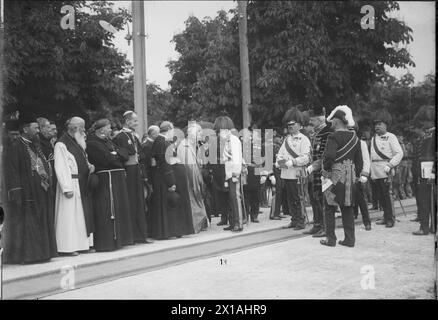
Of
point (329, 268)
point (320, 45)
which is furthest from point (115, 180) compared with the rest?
point (320, 45)

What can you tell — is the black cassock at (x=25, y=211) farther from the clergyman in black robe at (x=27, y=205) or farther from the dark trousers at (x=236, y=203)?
the dark trousers at (x=236, y=203)

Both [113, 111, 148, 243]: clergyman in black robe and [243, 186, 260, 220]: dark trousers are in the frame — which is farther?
[243, 186, 260, 220]: dark trousers

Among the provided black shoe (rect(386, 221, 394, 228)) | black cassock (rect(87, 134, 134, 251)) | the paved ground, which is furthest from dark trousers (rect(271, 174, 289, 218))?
black cassock (rect(87, 134, 134, 251))

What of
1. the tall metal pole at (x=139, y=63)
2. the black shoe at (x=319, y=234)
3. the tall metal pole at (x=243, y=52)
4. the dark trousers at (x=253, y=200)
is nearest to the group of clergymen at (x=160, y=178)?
the black shoe at (x=319, y=234)

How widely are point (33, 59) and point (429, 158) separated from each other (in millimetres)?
5017

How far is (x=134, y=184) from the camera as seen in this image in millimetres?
6820

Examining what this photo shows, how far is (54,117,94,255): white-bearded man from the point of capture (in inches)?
242

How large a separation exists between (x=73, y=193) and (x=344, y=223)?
10.6 ft

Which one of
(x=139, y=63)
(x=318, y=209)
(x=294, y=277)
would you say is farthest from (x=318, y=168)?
(x=139, y=63)

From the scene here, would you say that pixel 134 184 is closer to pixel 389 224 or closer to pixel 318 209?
pixel 318 209

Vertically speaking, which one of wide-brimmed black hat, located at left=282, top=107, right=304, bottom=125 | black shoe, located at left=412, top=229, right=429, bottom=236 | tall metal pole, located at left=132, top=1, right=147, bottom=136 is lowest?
black shoe, located at left=412, top=229, right=429, bottom=236

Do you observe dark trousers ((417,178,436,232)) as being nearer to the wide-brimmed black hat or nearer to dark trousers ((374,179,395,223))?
dark trousers ((374,179,395,223))

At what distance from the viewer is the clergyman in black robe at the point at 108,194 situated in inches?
250

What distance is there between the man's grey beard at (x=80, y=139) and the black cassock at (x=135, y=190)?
0.40 m
